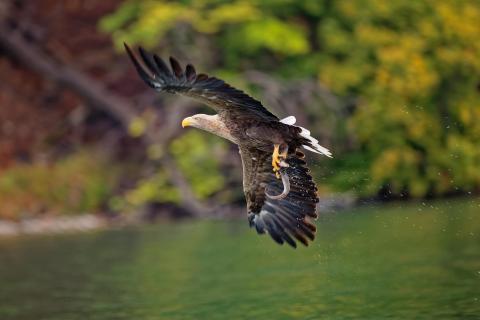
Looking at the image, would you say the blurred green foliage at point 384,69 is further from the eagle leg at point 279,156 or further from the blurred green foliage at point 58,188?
the eagle leg at point 279,156

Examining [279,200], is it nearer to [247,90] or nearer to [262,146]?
[262,146]

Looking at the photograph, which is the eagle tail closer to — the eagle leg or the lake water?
the eagle leg

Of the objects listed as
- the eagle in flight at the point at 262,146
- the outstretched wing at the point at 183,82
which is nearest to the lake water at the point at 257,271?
the eagle in flight at the point at 262,146

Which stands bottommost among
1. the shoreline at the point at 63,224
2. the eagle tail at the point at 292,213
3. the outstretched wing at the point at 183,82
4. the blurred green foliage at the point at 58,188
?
the eagle tail at the point at 292,213

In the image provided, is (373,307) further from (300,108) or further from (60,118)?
(60,118)

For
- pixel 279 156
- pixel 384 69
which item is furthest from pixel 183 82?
pixel 384 69

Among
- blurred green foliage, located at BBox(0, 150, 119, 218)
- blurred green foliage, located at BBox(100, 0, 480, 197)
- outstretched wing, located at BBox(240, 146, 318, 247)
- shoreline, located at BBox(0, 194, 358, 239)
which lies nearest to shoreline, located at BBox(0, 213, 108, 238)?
shoreline, located at BBox(0, 194, 358, 239)

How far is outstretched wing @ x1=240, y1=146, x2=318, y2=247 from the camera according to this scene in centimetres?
1016

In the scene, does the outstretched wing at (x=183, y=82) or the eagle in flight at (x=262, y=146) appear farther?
the eagle in flight at (x=262, y=146)

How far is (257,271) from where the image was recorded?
1468cm

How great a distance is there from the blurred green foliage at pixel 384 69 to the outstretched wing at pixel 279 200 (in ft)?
30.0

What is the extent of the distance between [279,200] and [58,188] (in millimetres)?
12622

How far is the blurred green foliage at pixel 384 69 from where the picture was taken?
2042cm

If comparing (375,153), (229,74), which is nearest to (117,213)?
(229,74)
